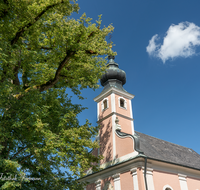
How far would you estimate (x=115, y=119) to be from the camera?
1809cm

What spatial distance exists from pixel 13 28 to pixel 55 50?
216 cm

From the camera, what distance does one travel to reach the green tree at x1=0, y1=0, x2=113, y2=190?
8117 mm

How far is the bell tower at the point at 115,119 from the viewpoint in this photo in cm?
1603

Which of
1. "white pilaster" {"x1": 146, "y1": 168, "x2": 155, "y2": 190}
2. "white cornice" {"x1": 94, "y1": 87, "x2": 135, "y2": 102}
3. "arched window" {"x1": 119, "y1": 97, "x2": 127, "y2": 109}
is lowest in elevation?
"white pilaster" {"x1": 146, "y1": 168, "x2": 155, "y2": 190}

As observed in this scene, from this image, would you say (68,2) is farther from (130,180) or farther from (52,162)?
(130,180)

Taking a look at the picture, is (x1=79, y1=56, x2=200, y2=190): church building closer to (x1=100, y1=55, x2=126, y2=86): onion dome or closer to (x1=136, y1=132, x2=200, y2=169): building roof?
(x1=136, y1=132, x2=200, y2=169): building roof

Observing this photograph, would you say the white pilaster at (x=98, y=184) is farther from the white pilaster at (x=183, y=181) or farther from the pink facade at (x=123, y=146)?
the white pilaster at (x=183, y=181)

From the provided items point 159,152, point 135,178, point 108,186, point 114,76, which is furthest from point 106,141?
point 114,76

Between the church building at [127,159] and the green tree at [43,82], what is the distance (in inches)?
168

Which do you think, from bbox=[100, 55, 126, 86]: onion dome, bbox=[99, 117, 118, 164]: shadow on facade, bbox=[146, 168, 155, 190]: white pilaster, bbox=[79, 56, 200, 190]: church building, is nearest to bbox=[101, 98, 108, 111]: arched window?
bbox=[79, 56, 200, 190]: church building

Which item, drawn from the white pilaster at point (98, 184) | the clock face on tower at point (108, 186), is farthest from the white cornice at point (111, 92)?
the clock face on tower at point (108, 186)

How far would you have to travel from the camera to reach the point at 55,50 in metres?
10.1

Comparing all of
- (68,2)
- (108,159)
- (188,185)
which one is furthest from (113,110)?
(68,2)

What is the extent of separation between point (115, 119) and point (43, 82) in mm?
9086
